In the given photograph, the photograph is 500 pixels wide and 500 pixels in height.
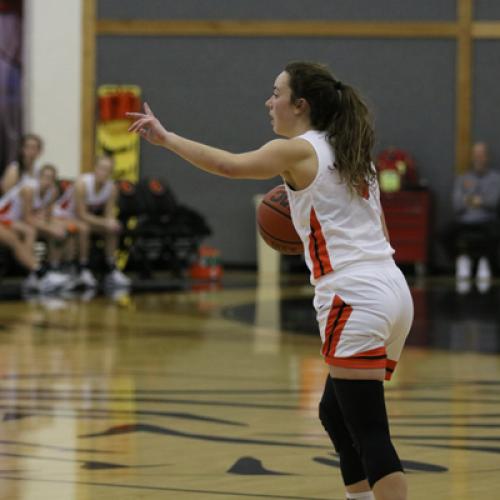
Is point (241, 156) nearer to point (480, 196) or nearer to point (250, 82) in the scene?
point (480, 196)

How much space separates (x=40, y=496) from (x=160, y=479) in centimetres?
39

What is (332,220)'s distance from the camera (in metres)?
2.91

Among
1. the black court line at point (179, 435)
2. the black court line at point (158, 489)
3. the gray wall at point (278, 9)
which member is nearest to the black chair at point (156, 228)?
the gray wall at point (278, 9)

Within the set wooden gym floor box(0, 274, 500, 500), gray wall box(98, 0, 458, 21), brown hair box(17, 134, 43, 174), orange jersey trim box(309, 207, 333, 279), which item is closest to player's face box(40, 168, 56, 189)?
brown hair box(17, 134, 43, 174)

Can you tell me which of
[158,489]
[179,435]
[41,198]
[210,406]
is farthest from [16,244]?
[158,489]

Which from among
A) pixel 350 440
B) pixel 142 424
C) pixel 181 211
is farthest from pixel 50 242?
pixel 350 440

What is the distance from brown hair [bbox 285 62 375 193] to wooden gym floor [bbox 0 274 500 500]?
1.10 meters

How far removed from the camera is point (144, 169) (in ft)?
50.2

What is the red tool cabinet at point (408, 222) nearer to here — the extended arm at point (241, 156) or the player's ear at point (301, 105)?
the player's ear at point (301, 105)

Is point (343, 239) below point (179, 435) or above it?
above

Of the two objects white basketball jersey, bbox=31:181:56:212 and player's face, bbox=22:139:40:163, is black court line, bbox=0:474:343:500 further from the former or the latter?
white basketball jersey, bbox=31:181:56:212

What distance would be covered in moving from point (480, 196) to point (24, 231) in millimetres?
5662

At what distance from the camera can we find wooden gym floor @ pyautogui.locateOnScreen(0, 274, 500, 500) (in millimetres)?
3734

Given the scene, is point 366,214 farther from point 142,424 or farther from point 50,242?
point 50,242
